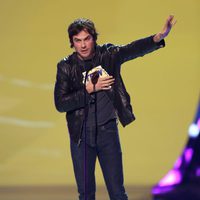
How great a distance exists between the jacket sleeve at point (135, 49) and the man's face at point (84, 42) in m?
0.15

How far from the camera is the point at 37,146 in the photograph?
4.69 meters

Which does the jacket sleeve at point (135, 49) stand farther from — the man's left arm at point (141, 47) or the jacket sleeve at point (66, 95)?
the jacket sleeve at point (66, 95)

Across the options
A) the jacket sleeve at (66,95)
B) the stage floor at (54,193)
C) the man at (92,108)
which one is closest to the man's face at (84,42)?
the man at (92,108)

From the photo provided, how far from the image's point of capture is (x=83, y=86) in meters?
2.60

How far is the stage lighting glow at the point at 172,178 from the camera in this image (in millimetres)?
4629

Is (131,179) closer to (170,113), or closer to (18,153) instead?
(170,113)

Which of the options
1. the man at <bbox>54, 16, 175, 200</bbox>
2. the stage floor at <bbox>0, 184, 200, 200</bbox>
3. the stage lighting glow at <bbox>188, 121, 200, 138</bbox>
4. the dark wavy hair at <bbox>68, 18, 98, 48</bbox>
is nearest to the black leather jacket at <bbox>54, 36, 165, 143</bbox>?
the man at <bbox>54, 16, 175, 200</bbox>

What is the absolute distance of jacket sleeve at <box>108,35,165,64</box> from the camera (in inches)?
102

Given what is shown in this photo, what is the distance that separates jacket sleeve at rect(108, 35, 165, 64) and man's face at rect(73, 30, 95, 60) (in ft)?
0.48

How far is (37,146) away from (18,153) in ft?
0.58

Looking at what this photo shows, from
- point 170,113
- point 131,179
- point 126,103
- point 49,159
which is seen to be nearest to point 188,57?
point 170,113

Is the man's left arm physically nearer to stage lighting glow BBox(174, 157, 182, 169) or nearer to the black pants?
the black pants

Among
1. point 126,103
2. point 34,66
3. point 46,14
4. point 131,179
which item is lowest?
point 126,103

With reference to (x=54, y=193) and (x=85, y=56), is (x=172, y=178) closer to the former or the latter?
(x=54, y=193)
